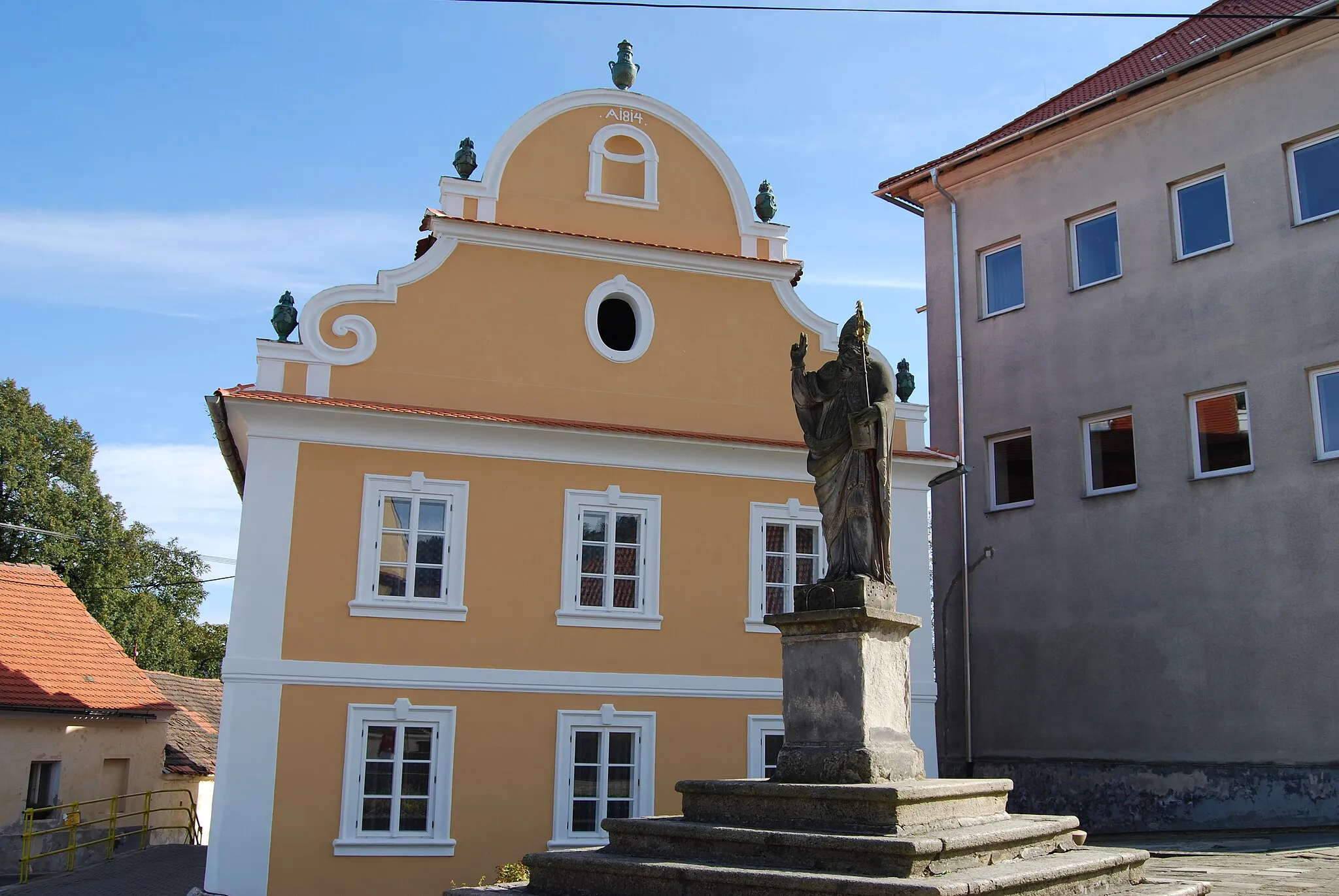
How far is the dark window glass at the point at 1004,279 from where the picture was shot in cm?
2019

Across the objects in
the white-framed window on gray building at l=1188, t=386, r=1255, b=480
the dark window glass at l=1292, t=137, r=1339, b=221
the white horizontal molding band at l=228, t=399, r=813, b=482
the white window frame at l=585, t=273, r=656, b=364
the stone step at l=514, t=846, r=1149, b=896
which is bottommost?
the stone step at l=514, t=846, r=1149, b=896

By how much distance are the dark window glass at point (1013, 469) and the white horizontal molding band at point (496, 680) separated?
19.6 ft

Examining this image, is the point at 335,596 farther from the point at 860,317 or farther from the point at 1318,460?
the point at 1318,460

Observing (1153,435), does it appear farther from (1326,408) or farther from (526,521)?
(526,521)

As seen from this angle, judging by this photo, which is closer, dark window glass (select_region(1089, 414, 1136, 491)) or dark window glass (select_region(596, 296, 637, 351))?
dark window glass (select_region(596, 296, 637, 351))

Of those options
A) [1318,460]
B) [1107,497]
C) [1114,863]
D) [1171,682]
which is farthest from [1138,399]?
[1114,863]

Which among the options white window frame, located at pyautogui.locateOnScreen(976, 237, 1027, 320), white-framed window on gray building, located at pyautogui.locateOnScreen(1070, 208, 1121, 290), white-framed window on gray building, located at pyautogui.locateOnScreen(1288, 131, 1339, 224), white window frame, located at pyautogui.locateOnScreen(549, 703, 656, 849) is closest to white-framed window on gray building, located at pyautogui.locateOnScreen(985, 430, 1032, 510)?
white window frame, located at pyautogui.locateOnScreen(976, 237, 1027, 320)

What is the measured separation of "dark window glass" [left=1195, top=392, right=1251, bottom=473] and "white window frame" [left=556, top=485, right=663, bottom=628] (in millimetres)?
7669

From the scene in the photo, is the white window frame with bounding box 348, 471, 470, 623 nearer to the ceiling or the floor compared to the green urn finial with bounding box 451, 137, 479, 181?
nearer to the floor

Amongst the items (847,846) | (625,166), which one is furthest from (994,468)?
(847,846)

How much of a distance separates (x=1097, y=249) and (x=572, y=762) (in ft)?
36.5

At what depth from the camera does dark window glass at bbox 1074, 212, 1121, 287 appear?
1877cm

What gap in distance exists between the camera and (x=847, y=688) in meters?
8.79

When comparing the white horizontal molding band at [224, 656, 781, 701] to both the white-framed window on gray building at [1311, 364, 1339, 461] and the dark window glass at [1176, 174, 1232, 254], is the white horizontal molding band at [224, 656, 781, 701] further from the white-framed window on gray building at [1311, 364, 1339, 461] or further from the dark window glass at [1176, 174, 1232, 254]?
the dark window glass at [1176, 174, 1232, 254]
